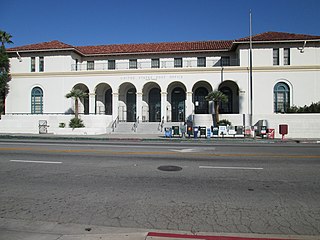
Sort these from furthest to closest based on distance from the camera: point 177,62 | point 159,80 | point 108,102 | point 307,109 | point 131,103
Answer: point 108,102, point 131,103, point 177,62, point 159,80, point 307,109

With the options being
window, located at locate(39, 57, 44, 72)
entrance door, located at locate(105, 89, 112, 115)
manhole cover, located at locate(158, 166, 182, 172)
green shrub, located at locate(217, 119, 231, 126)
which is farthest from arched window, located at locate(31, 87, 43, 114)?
manhole cover, located at locate(158, 166, 182, 172)

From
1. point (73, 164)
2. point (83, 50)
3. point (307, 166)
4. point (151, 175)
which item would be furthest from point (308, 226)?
point (83, 50)

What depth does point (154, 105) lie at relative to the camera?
3353 cm

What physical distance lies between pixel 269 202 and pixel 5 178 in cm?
707

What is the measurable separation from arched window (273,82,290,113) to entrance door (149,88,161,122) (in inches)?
603


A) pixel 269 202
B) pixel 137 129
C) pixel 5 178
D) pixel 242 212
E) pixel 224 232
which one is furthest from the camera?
pixel 137 129

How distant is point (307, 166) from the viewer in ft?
27.3

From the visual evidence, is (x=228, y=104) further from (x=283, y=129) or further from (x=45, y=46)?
(x=45, y=46)

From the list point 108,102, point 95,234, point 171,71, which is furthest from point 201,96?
point 95,234

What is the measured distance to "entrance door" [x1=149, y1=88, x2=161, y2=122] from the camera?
3306 cm

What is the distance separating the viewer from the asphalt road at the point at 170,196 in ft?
13.0

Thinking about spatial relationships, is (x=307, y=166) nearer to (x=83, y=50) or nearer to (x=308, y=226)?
(x=308, y=226)

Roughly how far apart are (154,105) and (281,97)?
16.8 metres

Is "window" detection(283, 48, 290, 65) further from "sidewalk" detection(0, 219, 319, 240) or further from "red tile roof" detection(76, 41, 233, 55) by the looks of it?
"sidewalk" detection(0, 219, 319, 240)
